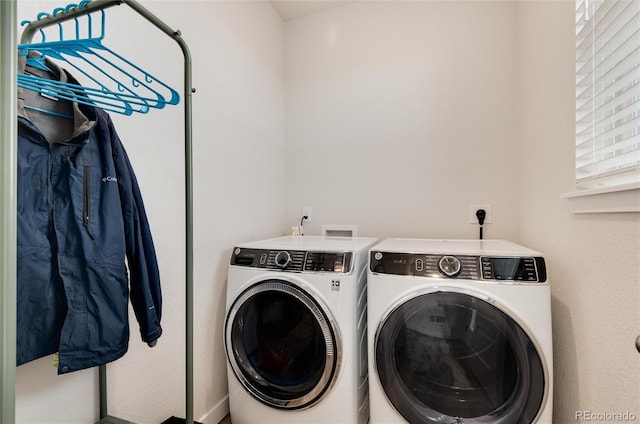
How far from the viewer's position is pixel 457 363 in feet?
3.83

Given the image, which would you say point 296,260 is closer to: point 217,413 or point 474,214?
point 217,413

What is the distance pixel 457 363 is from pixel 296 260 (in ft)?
2.52

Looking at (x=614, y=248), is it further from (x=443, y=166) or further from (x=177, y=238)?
(x=177, y=238)

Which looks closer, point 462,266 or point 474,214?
point 462,266

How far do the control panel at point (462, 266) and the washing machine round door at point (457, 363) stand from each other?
9cm

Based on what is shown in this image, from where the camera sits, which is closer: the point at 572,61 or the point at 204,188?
the point at 572,61

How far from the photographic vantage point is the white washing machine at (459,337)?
3.47ft

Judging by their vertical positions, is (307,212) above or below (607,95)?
below

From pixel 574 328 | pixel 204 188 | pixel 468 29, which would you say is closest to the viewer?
pixel 574 328

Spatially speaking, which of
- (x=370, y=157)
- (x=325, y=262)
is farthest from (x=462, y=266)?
(x=370, y=157)

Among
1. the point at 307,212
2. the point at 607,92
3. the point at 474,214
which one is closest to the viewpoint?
the point at 607,92

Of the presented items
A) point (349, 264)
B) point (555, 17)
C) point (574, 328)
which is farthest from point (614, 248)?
point (555, 17)

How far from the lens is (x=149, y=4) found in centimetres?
121

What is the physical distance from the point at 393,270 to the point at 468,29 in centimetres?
165
